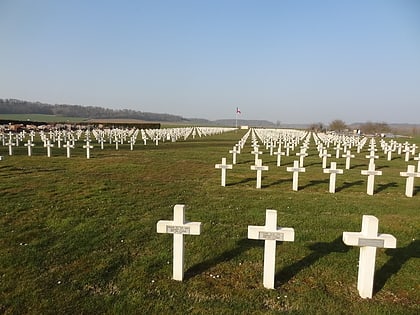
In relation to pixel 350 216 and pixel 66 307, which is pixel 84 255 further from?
pixel 350 216

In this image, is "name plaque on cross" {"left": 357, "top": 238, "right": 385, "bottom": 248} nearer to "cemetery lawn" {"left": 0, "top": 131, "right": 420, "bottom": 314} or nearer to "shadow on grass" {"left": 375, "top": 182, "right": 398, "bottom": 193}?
"cemetery lawn" {"left": 0, "top": 131, "right": 420, "bottom": 314}

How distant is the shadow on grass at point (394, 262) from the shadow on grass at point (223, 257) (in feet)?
5.45

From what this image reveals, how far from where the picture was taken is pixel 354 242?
11.6 ft

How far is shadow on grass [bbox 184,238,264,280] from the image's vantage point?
4.19 meters

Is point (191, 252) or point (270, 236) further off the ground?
point (270, 236)

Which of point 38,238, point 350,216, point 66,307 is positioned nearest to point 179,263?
point 66,307

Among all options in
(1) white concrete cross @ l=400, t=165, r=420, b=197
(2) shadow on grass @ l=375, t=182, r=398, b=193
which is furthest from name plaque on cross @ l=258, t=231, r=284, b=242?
(2) shadow on grass @ l=375, t=182, r=398, b=193

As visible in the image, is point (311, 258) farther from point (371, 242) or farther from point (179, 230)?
point (179, 230)

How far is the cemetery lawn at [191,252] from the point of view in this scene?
3506 mm

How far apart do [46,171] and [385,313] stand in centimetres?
1083

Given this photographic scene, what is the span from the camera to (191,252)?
15.6 feet

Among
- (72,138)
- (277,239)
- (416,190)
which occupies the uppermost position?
(277,239)

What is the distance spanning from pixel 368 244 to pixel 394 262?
4.74 ft

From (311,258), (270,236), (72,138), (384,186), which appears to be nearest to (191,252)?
(270,236)
